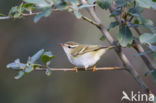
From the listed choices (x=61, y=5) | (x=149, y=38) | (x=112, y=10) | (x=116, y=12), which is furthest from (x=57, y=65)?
(x=61, y=5)

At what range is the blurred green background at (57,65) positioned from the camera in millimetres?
5033

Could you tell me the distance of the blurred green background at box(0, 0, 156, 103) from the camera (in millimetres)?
5033

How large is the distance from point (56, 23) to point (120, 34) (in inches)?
150

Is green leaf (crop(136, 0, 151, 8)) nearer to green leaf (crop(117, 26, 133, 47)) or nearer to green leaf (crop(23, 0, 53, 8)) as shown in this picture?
green leaf (crop(117, 26, 133, 47))

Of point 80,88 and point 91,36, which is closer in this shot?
point 91,36

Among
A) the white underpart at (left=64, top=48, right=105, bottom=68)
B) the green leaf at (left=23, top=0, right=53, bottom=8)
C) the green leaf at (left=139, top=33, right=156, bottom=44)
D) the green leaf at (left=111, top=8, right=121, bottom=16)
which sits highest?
the white underpart at (left=64, top=48, right=105, bottom=68)

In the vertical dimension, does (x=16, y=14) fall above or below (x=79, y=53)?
below

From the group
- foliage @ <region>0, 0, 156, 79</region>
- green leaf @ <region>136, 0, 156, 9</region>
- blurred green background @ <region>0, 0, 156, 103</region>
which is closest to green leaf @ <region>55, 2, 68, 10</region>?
foliage @ <region>0, 0, 156, 79</region>

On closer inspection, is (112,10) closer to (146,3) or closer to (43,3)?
(146,3)

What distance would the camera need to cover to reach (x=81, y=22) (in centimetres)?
538

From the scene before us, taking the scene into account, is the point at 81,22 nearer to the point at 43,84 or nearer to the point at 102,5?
the point at 43,84

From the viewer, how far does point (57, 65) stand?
5297 mm

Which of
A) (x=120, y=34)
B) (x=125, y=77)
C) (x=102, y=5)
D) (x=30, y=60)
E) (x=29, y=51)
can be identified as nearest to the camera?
(x=102, y=5)

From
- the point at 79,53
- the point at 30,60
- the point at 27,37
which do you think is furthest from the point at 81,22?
the point at 30,60
